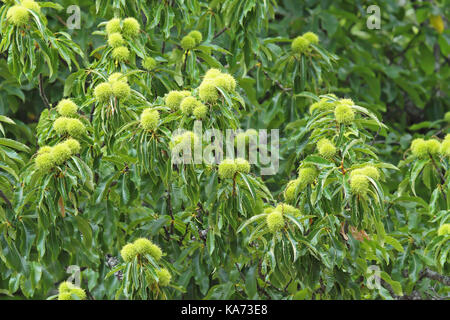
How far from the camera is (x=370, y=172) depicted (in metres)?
3.67

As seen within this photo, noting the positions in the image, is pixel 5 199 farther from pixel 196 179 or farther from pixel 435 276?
pixel 435 276

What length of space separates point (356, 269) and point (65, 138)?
156 cm

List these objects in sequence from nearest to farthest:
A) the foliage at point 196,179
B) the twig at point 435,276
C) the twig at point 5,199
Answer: the foliage at point 196,179, the twig at point 5,199, the twig at point 435,276

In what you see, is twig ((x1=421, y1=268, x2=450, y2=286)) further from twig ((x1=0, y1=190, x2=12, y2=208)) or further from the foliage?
twig ((x1=0, y1=190, x2=12, y2=208))

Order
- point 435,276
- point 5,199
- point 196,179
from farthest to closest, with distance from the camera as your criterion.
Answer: point 435,276 < point 5,199 < point 196,179

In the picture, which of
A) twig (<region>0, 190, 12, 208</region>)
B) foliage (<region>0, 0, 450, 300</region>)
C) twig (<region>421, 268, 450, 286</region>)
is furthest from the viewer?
twig (<region>421, 268, 450, 286</region>)

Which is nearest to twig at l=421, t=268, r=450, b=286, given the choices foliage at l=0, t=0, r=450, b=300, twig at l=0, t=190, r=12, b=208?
foliage at l=0, t=0, r=450, b=300

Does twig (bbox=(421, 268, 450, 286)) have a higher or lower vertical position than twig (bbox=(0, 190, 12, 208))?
lower

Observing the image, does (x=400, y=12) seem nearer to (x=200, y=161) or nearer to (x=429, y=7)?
(x=429, y=7)

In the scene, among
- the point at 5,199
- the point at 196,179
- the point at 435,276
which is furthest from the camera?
the point at 435,276

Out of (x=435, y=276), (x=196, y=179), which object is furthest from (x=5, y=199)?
(x=435, y=276)

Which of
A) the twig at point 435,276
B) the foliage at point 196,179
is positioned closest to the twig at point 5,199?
the foliage at point 196,179

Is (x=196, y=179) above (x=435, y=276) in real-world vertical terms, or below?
above

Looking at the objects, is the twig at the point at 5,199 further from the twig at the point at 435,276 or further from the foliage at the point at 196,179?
the twig at the point at 435,276
